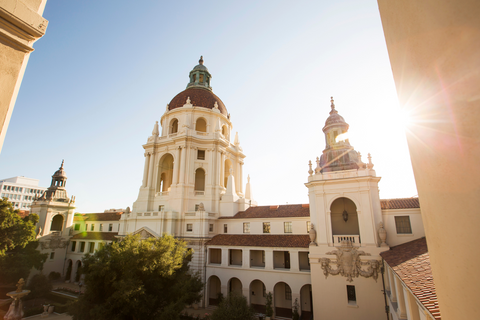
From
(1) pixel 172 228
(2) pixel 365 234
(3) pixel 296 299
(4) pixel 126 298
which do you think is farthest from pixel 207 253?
(2) pixel 365 234

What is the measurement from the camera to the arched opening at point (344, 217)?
2559 cm

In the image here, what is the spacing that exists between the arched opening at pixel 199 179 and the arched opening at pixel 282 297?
1936cm

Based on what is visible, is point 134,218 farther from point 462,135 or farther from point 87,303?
point 462,135

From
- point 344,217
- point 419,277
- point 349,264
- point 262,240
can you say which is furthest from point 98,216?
point 419,277

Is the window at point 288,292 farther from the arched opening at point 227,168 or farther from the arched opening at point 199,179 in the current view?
the arched opening at point 199,179

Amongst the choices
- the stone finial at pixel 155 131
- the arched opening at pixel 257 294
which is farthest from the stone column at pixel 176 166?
the arched opening at pixel 257 294

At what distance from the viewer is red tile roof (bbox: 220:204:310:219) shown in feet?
104

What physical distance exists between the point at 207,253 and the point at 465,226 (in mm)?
33296

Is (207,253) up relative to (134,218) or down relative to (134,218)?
down

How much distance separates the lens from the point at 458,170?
212 cm

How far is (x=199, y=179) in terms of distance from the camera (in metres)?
43.0

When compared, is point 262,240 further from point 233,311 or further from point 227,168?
point 227,168

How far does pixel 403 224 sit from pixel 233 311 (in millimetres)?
17081

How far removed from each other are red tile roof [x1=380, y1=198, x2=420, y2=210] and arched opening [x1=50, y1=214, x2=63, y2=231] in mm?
55731
